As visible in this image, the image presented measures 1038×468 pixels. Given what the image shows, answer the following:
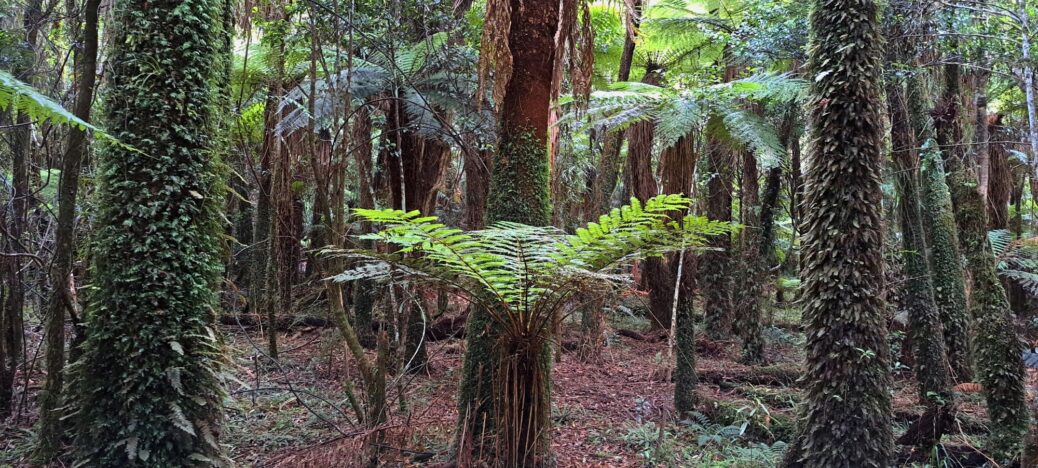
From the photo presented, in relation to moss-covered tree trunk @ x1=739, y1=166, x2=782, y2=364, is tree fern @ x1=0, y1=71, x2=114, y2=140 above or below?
above

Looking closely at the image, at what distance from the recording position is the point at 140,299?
257 centimetres

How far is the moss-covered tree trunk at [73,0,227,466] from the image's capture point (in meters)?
2.54

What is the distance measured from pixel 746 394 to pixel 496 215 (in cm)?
521

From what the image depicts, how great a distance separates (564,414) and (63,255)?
4.35 metres

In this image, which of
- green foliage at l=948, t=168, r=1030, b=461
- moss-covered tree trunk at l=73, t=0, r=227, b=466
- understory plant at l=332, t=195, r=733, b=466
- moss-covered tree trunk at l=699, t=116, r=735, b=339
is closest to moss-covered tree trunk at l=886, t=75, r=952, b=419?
green foliage at l=948, t=168, r=1030, b=461

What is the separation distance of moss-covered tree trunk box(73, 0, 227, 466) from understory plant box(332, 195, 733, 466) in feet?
2.43

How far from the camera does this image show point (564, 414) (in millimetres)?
5820

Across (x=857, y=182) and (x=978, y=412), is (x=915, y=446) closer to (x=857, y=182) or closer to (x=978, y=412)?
(x=978, y=412)

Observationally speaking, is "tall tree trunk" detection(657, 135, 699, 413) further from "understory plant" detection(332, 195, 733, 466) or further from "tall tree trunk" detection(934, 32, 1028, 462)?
"understory plant" detection(332, 195, 733, 466)

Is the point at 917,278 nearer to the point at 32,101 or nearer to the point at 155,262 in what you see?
the point at 155,262

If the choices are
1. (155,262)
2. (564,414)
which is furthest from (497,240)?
(564,414)

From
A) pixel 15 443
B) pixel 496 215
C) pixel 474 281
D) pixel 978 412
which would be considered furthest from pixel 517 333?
pixel 978 412

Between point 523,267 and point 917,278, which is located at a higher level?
point 523,267

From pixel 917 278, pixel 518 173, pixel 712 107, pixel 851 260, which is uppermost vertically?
pixel 712 107
